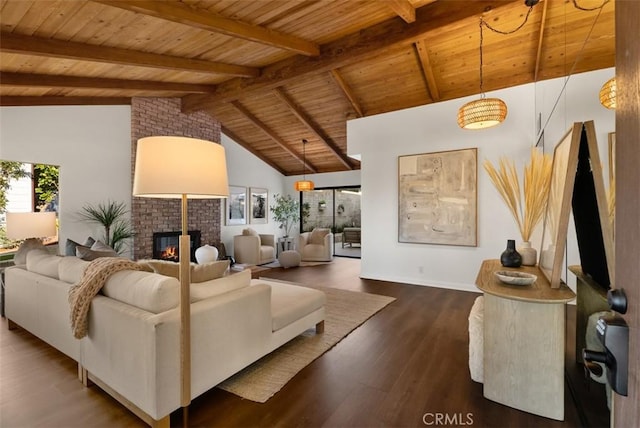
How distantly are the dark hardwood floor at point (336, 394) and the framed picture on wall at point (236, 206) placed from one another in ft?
16.3

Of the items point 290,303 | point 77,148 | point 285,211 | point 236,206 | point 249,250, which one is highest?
point 77,148

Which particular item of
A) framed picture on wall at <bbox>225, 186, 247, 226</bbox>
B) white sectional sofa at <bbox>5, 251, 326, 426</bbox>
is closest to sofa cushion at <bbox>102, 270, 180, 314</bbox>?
white sectional sofa at <bbox>5, 251, 326, 426</bbox>

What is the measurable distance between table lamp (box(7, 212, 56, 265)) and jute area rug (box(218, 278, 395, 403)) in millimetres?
2950

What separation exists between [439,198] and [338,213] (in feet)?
15.1

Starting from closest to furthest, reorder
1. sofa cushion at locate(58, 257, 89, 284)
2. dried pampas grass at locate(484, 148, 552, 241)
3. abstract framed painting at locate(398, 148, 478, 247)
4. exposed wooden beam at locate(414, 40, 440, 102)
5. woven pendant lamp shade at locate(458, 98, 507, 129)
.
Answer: sofa cushion at locate(58, 257, 89, 284) < dried pampas grass at locate(484, 148, 552, 241) < woven pendant lamp shade at locate(458, 98, 507, 129) < exposed wooden beam at locate(414, 40, 440, 102) < abstract framed painting at locate(398, 148, 478, 247)

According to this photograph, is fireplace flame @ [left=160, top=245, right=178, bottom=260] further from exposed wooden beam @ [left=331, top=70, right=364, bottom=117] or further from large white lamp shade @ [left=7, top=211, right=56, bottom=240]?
exposed wooden beam @ [left=331, top=70, right=364, bottom=117]

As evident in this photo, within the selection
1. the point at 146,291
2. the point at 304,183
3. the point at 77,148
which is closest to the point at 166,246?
the point at 77,148

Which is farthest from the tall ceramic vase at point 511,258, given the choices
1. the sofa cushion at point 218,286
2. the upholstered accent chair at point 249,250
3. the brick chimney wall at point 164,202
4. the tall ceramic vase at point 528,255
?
the brick chimney wall at point 164,202

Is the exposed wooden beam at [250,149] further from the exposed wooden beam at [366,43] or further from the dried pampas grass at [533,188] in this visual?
the dried pampas grass at [533,188]

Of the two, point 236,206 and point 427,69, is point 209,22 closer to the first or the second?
point 427,69

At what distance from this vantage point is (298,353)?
254cm

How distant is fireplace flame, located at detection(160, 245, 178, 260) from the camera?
5.91 metres

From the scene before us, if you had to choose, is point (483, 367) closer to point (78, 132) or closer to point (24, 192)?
point (78, 132)

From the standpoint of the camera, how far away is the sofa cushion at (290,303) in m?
2.48
